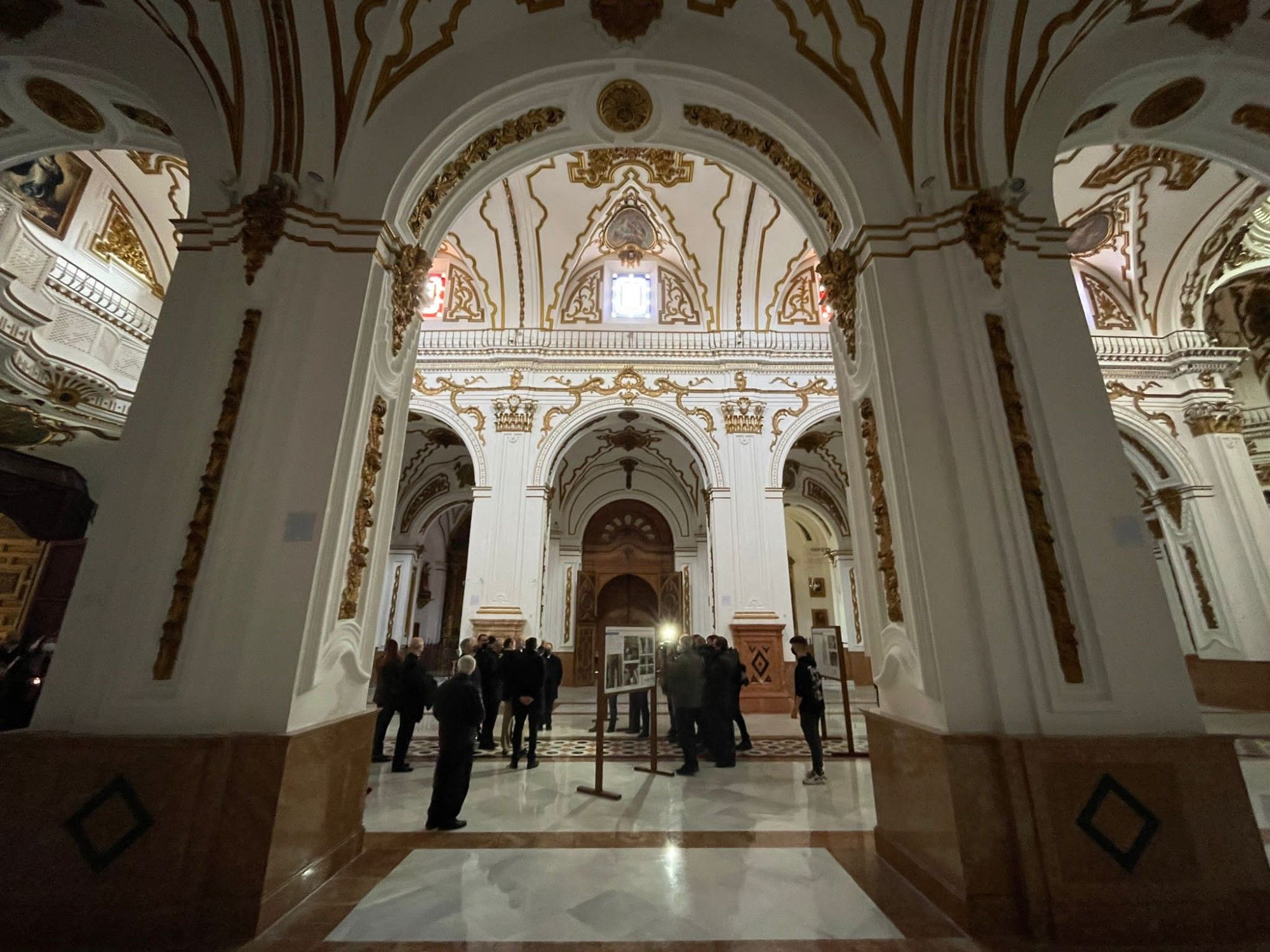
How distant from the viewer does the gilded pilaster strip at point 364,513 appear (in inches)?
129

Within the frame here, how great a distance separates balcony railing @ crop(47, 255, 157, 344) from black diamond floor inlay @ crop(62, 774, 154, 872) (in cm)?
874

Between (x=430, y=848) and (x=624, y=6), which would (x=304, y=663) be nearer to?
(x=430, y=848)

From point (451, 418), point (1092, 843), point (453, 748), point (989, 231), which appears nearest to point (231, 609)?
point (453, 748)

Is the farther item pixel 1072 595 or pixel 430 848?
pixel 430 848

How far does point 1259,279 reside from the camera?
11.6 m

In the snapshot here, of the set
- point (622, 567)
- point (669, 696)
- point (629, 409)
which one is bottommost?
point (669, 696)

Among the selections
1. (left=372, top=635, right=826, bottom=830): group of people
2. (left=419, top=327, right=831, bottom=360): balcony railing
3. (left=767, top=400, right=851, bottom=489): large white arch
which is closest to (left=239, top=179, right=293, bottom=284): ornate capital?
(left=372, top=635, right=826, bottom=830): group of people

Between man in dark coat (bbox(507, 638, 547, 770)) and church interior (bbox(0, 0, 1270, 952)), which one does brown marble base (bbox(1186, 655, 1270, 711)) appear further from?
man in dark coat (bbox(507, 638, 547, 770))

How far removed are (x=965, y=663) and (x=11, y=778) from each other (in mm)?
4477

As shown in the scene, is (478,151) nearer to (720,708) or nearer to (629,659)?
(629,659)

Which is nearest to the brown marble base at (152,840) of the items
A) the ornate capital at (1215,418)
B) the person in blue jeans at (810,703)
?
the person in blue jeans at (810,703)

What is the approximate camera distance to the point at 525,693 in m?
5.54

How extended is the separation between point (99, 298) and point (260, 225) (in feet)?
25.4

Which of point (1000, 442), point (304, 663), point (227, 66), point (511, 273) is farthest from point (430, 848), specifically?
point (511, 273)
